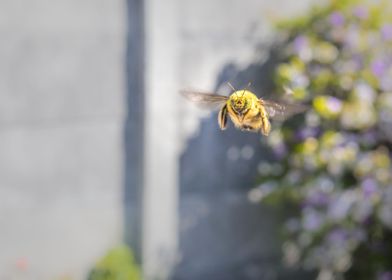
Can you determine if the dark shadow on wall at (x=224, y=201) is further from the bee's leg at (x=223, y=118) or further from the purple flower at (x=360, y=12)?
the bee's leg at (x=223, y=118)

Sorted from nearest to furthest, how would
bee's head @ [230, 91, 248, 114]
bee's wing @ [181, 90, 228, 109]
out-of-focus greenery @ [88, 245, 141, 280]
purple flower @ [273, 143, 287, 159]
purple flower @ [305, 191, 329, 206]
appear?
1. bee's head @ [230, 91, 248, 114]
2. bee's wing @ [181, 90, 228, 109]
3. out-of-focus greenery @ [88, 245, 141, 280]
4. purple flower @ [305, 191, 329, 206]
5. purple flower @ [273, 143, 287, 159]

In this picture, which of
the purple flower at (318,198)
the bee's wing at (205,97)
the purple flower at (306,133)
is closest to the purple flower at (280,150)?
the purple flower at (306,133)

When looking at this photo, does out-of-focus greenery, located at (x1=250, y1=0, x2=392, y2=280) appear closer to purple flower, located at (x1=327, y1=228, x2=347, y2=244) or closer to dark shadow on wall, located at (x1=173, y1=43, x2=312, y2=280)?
purple flower, located at (x1=327, y1=228, x2=347, y2=244)

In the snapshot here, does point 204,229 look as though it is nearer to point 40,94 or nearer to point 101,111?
point 101,111

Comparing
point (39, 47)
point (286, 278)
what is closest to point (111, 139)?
point (39, 47)

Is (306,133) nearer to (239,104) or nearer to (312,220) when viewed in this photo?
(312,220)

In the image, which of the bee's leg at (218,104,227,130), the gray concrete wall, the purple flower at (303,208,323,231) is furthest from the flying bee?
the purple flower at (303,208,323,231)
